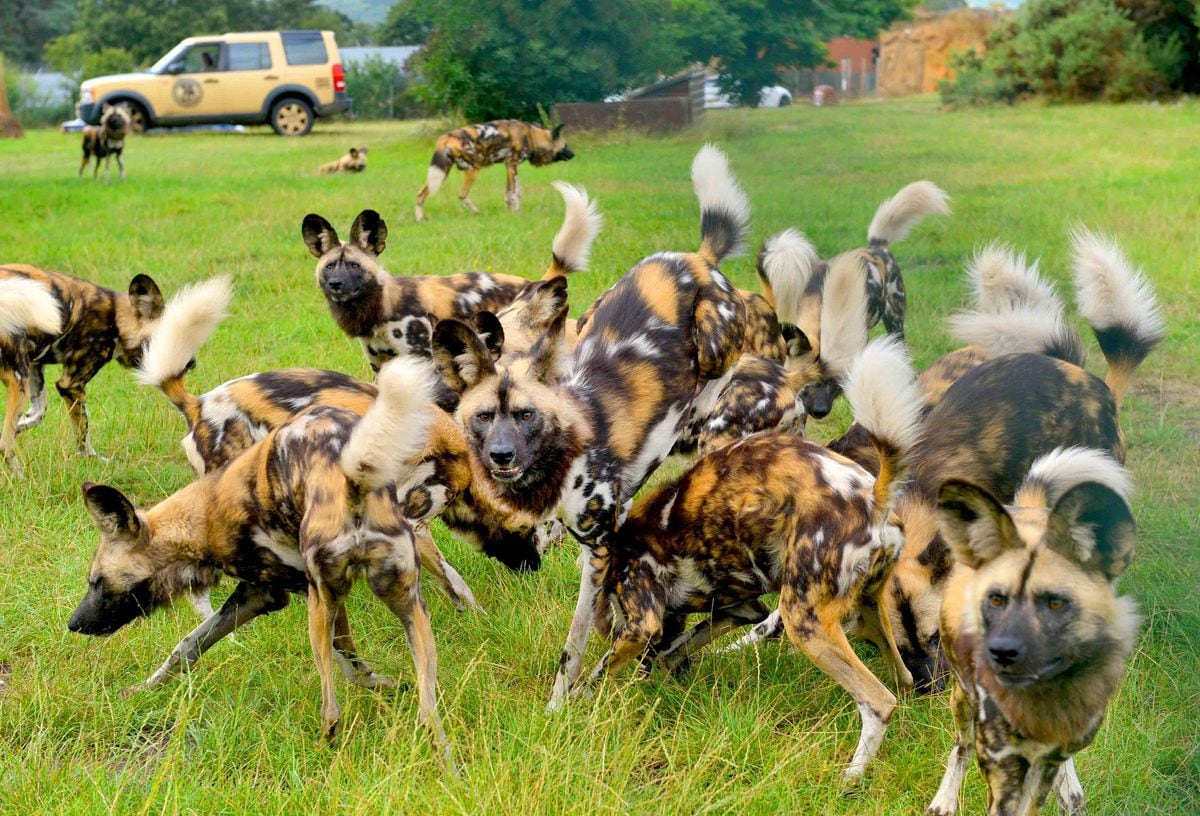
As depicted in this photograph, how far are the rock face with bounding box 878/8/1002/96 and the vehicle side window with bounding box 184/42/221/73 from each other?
1573cm

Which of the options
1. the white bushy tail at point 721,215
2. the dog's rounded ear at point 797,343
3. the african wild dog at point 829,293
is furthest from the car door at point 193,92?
the dog's rounded ear at point 797,343

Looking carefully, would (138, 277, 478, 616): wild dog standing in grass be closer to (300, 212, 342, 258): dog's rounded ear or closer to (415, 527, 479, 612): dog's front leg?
(415, 527, 479, 612): dog's front leg

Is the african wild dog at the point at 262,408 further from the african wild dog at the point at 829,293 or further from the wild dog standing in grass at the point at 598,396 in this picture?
the african wild dog at the point at 829,293

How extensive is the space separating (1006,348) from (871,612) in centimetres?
125

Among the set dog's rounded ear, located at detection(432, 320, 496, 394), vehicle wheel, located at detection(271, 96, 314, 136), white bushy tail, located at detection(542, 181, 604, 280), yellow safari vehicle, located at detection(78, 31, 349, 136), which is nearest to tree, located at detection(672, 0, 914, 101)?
white bushy tail, located at detection(542, 181, 604, 280)

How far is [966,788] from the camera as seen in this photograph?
2572 millimetres

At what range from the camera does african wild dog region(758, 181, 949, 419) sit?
403cm

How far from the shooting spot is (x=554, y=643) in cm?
334

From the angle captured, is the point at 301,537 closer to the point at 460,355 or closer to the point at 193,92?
the point at 460,355

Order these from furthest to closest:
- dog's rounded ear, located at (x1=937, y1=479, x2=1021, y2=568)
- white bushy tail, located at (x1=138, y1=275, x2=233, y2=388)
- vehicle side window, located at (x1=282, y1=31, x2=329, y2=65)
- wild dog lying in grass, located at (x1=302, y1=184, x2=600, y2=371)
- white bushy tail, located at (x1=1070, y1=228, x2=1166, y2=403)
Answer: vehicle side window, located at (x1=282, y1=31, x2=329, y2=65), wild dog lying in grass, located at (x1=302, y1=184, x2=600, y2=371), white bushy tail, located at (x1=1070, y1=228, x2=1166, y2=403), white bushy tail, located at (x1=138, y1=275, x2=233, y2=388), dog's rounded ear, located at (x1=937, y1=479, x2=1021, y2=568)

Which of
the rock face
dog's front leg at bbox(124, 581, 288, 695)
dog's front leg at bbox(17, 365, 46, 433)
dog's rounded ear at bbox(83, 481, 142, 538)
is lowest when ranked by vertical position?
dog's front leg at bbox(124, 581, 288, 695)

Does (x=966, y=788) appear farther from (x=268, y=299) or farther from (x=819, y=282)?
(x=268, y=299)

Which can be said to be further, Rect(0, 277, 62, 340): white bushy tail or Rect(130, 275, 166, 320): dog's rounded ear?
Rect(130, 275, 166, 320): dog's rounded ear

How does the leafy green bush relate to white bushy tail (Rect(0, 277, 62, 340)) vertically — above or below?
above
